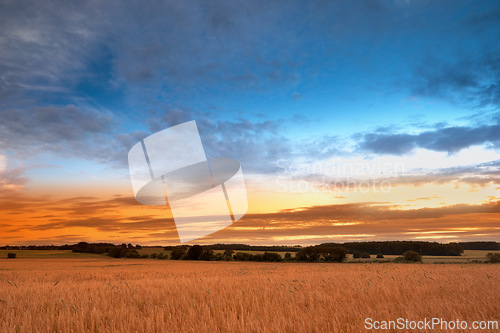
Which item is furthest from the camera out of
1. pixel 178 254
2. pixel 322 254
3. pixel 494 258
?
pixel 178 254

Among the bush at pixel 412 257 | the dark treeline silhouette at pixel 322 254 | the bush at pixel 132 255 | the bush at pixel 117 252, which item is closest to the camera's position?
the bush at pixel 412 257

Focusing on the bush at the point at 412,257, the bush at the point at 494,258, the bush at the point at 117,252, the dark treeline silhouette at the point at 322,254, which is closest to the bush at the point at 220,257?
the dark treeline silhouette at the point at 322,254

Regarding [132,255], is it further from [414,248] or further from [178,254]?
[414,248]

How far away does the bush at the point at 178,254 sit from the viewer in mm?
85700

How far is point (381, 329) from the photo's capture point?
5824mm

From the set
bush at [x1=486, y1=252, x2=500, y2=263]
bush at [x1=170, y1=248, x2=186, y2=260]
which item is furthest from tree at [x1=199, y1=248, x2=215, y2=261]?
bush at [x1=486, y1=252, x2=500, y2=263]

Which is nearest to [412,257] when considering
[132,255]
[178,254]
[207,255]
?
[207,255]

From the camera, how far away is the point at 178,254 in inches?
3393

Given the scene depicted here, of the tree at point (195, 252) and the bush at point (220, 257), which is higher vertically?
the tree at point (195, 252)

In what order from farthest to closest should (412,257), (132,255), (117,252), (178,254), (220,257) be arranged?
(117,252) < (132,255) < (178,254) < (220,257) < (412,257)

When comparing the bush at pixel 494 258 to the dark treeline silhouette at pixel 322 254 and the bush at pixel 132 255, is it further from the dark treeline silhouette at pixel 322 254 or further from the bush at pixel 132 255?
the bush at pixel 132 255

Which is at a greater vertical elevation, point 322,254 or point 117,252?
point 117,252

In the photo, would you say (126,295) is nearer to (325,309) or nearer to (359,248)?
(325,309)

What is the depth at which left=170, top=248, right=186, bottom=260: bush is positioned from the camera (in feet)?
281
